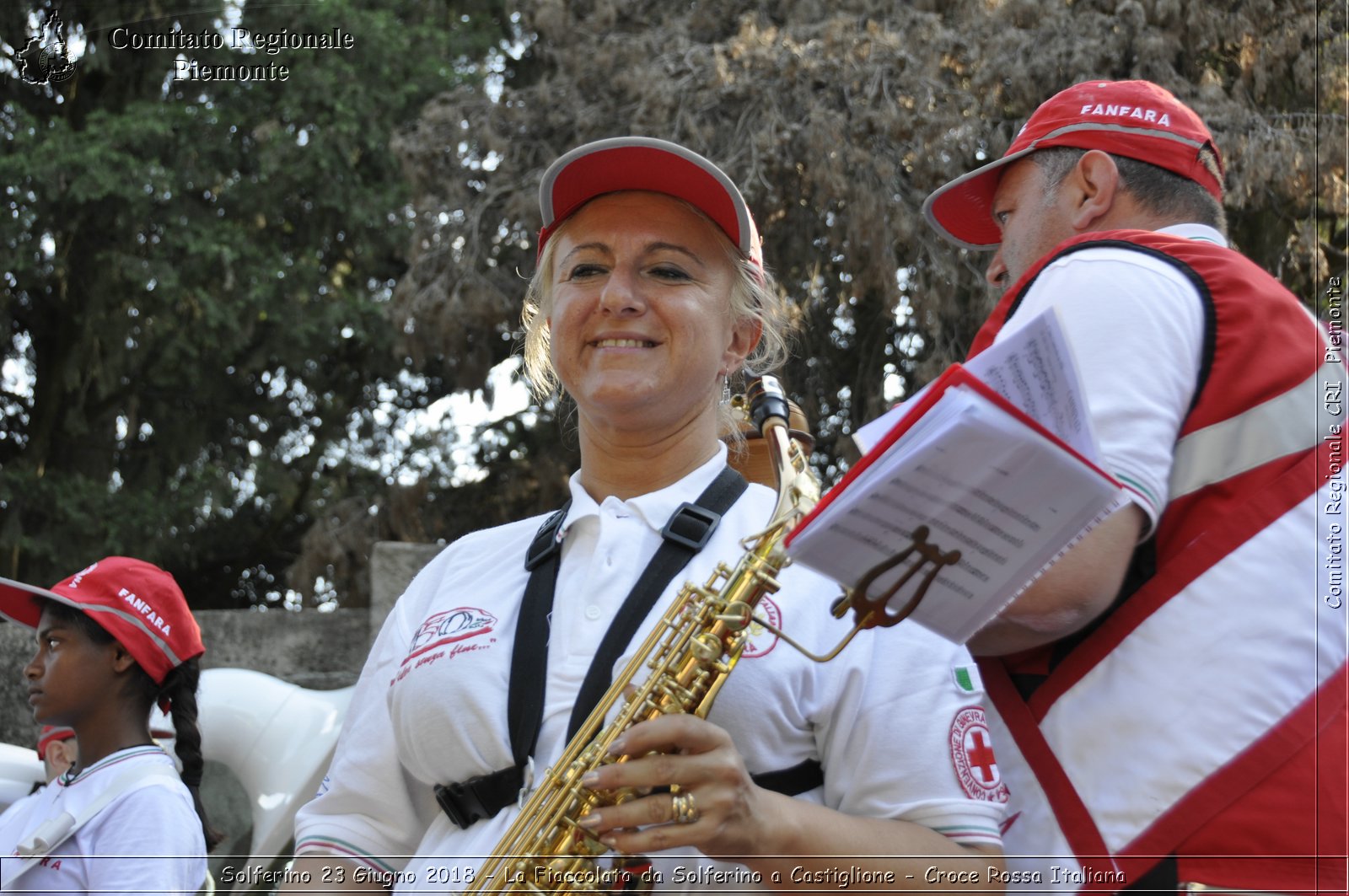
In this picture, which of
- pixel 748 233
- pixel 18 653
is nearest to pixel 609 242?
pixel 748 233

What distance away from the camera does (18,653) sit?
7.06 meters

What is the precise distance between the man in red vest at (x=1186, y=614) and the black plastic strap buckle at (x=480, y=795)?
0.84m

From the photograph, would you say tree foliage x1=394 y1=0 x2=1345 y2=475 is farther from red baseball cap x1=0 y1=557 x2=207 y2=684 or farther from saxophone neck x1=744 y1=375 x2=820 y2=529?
saxophone neck x1=744 y1=375 x2=820 y2=529

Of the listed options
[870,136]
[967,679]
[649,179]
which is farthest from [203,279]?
[967,679]

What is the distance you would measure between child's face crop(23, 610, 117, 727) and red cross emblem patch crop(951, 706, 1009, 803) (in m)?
3.22

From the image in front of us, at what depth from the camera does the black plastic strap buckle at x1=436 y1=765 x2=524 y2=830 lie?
2.38 metres

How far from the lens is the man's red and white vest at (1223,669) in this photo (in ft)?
6.49

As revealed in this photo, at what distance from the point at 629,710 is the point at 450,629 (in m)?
0.48

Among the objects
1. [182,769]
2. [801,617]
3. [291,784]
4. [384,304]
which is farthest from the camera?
[384,304]

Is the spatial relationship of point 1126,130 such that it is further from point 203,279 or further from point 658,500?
point 203,279

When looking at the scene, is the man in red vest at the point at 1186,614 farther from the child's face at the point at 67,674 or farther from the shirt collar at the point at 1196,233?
the child's face at the point at 67,674

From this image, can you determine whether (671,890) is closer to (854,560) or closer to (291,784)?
(854,560)

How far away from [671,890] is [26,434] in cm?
1381

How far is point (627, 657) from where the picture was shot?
239 cm
